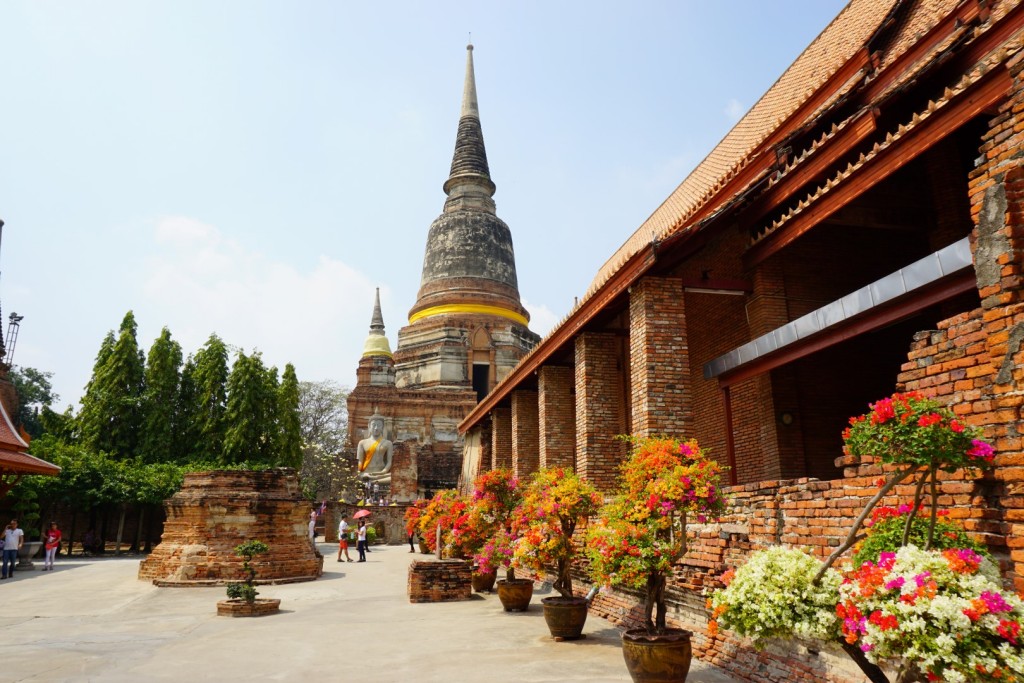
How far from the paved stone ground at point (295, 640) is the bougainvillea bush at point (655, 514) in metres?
0.85

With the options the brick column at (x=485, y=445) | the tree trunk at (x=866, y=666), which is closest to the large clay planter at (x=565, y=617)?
the tree trunk at (x=866, y=666)

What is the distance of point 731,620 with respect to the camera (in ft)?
12.8

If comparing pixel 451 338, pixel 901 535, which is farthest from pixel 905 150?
pixel 451 338

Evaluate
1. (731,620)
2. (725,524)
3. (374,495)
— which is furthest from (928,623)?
(374,495)

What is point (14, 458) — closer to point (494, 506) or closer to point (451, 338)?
point (494, 506)

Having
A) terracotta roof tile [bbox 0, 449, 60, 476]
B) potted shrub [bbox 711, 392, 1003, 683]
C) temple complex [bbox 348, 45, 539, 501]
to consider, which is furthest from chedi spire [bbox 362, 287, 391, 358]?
potted shrub [bbox 711, 392, 1003, 683]

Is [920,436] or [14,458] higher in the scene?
[14,458]

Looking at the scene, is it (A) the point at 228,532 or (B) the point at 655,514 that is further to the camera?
(A) the point at 228,532

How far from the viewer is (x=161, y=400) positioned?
25.0 meters

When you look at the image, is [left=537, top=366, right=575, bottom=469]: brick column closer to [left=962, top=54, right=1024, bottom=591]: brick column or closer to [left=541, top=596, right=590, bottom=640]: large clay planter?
[left=541, top=596, right=590, bottom=640]: large clay planter

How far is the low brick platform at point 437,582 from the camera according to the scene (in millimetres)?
10445

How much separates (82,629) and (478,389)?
2692 cm

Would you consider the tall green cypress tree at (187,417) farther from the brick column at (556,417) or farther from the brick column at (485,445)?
the brick column at (556,417)

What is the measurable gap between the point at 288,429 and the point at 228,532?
46.6ft
